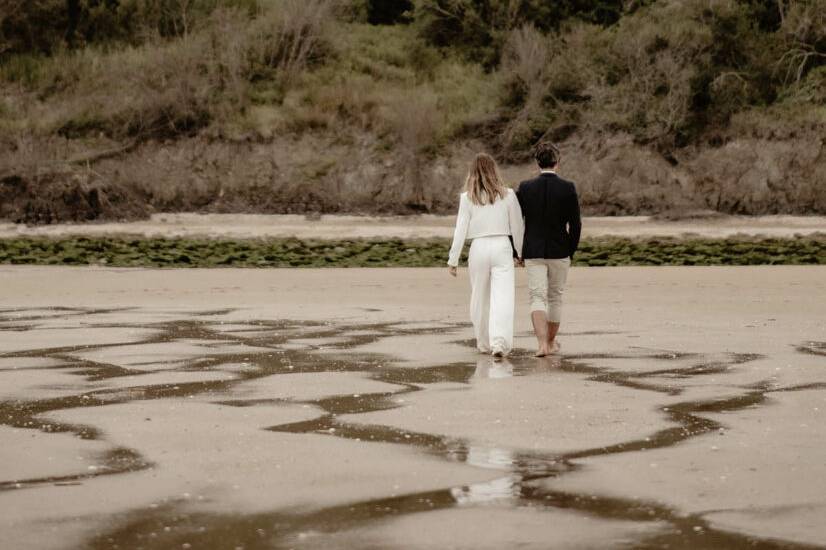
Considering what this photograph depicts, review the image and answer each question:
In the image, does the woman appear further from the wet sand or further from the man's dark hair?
the wet sand

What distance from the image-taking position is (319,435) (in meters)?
8.47

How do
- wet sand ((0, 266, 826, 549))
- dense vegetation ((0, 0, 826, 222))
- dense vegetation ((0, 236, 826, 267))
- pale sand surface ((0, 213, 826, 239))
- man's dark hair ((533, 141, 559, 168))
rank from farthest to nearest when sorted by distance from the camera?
1. dense vegetation ((0, 0, 826, 222))
2. pale sand surface ((0, 213, 826, 239))
3. dense vegetation ((0, 236, 826, 267))
4. man's dark hair ((533, 141, 559, 168))
5. wet sand ((0, 266, 826, 549))

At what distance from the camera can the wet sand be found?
20.4 feet

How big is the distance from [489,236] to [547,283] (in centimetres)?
64

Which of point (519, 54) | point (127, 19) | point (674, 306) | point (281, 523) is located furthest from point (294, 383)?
point (127, 19)

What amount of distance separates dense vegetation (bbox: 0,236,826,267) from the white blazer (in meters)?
14.9

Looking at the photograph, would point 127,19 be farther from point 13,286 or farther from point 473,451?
point 473,451

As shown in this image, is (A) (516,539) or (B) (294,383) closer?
(A) (516,539)

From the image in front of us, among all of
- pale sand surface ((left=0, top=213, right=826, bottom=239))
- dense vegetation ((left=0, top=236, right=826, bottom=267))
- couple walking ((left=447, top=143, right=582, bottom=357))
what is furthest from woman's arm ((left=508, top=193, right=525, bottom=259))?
pale sand surface ((left=0, top=213, right=826, bottom=239))

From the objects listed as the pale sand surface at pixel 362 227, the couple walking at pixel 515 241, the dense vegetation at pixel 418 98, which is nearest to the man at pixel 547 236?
the couple walking at pixel 515 241

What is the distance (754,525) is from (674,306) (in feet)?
39.2

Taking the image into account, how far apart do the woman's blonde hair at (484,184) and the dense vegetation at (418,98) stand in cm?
2662

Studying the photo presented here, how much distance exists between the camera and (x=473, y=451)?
795 centimetres

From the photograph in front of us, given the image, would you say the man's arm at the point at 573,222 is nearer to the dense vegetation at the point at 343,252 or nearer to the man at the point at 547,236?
the man at the point at 547,236
